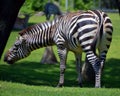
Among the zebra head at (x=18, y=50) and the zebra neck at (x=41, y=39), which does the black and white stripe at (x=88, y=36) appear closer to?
the zebra neck at (x=41, y=39)

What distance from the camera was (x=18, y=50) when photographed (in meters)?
14.2

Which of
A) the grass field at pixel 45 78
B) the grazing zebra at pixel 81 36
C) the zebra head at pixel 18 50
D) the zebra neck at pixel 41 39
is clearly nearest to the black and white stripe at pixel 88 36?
the grazing zebra at pixel 81 36

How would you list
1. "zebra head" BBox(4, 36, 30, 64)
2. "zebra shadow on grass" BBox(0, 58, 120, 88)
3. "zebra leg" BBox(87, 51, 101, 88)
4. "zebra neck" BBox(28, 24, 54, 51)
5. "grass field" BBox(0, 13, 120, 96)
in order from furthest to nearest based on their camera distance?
"zebra shadow on grass" BBox(0, 58, 120, 88), "zebra head" BBox(4, 36, 30, 64), "zebra neck" BBox(28, 24, 54, 51), "zebra leg" BBox(87, 51, 101, 88), "grass field" BBox(0, 13, 120, 96)

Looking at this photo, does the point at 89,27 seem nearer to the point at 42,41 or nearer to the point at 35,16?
the point at 42,41

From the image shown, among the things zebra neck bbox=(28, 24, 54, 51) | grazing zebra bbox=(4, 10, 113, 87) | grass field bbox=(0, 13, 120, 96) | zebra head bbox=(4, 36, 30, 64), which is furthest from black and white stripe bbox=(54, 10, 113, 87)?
zebra head bbox=(4, 36, 30, 64)

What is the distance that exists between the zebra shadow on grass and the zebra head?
2.23 feet

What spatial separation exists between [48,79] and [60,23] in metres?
2.82

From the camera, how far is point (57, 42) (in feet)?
43.1

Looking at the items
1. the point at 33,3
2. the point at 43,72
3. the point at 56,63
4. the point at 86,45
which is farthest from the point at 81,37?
the point at 33,3

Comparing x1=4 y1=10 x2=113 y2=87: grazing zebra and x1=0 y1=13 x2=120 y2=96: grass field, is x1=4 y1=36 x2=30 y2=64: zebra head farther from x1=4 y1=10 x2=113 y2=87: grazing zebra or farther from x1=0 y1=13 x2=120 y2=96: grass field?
x1=0 y1=13 x2=120 y2=96: grass field

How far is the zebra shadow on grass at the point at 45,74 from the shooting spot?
48.1 feet

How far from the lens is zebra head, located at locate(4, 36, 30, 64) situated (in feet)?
46.2

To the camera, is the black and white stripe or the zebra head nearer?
the black and white stripe

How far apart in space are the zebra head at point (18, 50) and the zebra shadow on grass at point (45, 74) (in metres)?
0.68
